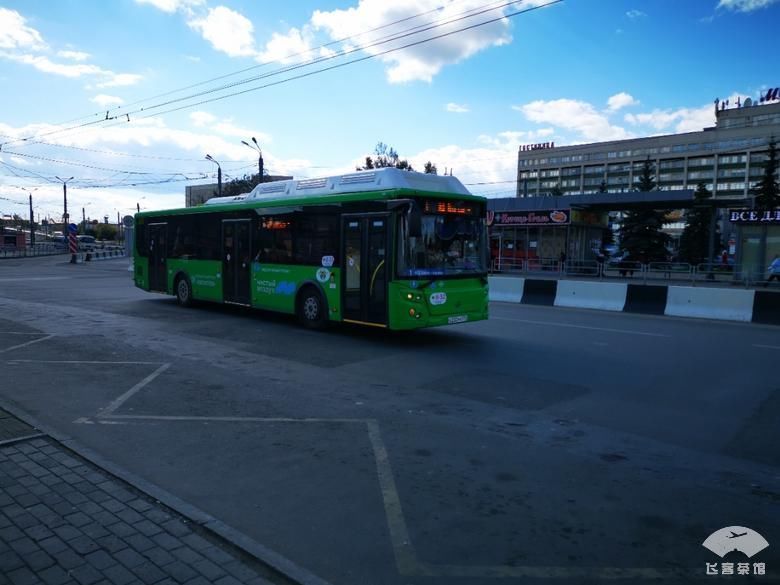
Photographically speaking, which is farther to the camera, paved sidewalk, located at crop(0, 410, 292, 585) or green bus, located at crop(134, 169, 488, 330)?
green bus, located at crop(134, 169, 488, 330)

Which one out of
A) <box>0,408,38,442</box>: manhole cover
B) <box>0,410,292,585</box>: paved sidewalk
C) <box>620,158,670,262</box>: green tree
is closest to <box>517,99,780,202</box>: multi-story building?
<box>620,158,670,262</box>: green tree

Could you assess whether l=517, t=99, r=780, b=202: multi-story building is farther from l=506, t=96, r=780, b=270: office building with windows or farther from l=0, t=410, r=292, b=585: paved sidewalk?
l=0, t=410, r=292, b=585: paved sidewalk

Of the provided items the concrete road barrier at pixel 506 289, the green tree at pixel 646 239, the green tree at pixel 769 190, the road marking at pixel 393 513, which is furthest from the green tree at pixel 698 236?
the road marking at pixel 393 513

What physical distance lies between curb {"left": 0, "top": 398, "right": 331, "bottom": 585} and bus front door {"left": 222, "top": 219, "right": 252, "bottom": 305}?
9.09 metres

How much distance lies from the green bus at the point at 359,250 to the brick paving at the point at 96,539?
6.83 metres

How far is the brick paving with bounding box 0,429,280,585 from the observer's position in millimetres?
3320

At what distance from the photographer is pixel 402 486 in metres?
4.64

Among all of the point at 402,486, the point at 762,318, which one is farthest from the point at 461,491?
the point at 762,318

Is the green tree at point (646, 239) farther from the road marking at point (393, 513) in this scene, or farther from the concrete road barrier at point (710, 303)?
the road marking at point (393, 513)

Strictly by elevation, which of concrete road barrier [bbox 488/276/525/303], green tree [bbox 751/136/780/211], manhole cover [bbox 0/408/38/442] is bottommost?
manhole cover [bbox 0/408/38/442]

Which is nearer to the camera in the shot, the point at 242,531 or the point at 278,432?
the point at 242,531

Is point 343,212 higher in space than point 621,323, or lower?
higher

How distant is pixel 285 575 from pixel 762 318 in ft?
50.3

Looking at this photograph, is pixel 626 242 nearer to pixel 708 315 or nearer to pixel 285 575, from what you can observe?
pixel 708 315
